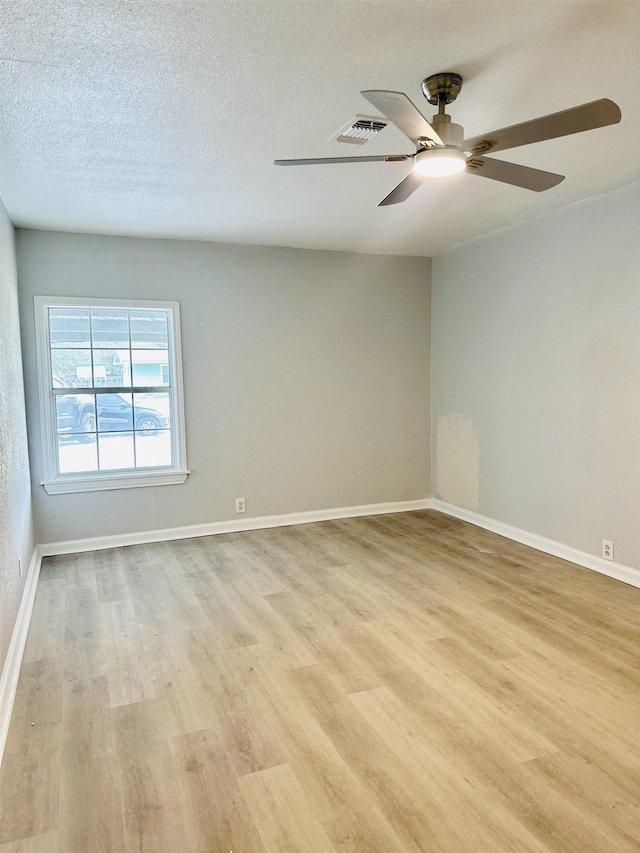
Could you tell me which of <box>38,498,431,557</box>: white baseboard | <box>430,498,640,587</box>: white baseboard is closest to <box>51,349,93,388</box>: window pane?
<box>38,498,431,557</box>: white baseboard

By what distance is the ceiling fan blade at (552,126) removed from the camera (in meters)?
1.76

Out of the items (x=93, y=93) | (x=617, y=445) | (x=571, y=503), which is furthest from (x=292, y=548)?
(x=93, y=93)

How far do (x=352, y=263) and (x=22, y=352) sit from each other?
2908mm

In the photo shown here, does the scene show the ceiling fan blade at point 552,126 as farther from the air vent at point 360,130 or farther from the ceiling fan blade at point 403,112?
the air vent at point 360,130

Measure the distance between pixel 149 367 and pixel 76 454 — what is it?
3.00ft

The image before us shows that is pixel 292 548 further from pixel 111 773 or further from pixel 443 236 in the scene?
pixel 443 236

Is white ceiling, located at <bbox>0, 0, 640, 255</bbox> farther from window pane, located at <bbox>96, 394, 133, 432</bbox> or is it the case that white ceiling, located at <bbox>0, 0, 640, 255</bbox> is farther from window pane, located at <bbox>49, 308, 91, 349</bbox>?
window pane, located at <bbox>96, 394, 133, 432</bbox>

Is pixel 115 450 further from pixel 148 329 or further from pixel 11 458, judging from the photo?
pixel 11 458

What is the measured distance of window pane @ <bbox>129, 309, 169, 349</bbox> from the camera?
4.66 meters

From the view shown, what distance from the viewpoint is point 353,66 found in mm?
2057

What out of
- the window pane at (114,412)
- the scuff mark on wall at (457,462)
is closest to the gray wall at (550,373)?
the scuff mark on wall at (457,462)

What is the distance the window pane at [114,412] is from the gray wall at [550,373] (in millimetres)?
2925

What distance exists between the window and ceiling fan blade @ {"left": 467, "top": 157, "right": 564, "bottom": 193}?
3032 millimetres

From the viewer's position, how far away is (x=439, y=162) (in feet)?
6.76
